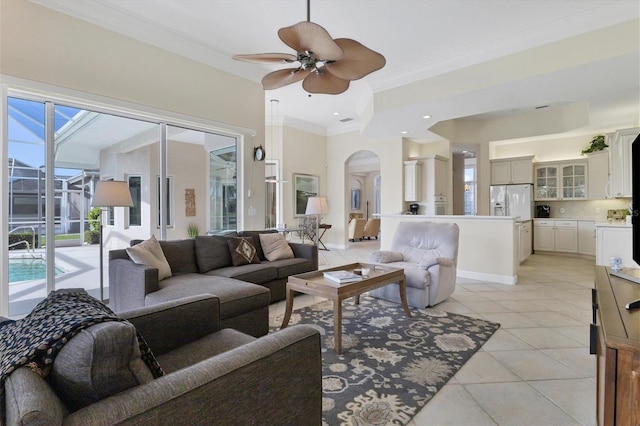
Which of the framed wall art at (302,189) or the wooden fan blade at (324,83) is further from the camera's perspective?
the framed wall art at (302,189)

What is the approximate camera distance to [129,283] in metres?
2.88

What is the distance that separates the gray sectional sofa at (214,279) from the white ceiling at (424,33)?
2523 millimetres

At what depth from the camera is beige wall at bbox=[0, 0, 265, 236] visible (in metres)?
2.99

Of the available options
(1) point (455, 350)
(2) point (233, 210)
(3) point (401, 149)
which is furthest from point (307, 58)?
(3) point (401, 149)

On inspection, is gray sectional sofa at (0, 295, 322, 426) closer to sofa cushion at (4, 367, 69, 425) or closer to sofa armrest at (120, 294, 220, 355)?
sofa cushion at (4, 367, 69, 425)

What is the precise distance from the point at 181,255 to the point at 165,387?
113 inches

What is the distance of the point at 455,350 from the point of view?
2518 millimetres

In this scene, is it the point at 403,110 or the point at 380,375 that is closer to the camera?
the point at 380,375

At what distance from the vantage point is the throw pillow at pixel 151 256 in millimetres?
2977

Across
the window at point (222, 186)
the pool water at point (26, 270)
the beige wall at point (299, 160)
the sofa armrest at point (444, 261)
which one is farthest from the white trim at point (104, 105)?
the sofa armrest at point (444, 261)

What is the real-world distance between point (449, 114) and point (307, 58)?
346cm

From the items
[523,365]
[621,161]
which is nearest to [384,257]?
[523,365]

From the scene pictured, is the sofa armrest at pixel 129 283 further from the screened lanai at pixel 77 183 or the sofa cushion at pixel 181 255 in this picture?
the screened lanai at pixel 77 183

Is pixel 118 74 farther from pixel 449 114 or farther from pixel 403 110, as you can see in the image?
pixel 449 114
